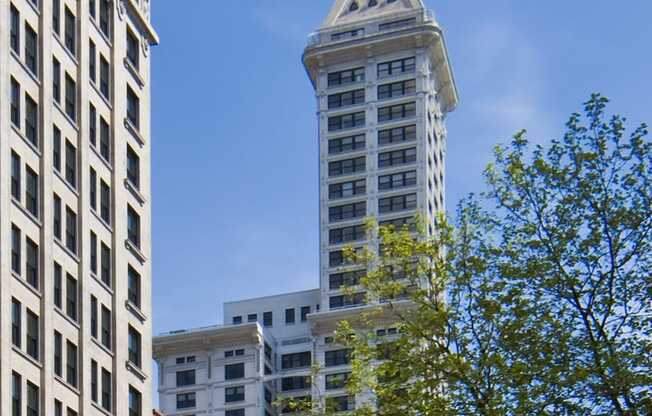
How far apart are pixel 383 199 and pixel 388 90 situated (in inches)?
442

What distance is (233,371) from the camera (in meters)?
156

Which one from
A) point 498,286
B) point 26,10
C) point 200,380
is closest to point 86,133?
point 26,10

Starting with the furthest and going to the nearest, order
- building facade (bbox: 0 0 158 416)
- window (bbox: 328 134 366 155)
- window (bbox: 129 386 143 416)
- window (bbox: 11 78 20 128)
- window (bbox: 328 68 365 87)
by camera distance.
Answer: window (bbox: 328 68 365 87) → window (bbox: 328 134 366 155) → window (bbox: 129 386 143 416) → window (bbox: 11 78 20 128) → building facade (bbox: 0 0 158 416)

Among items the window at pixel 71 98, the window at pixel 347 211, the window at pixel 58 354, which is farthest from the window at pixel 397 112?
the window at pixel 58 354

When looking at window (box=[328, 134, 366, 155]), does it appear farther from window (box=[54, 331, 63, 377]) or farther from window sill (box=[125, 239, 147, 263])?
window (box=[54, 331, 63, 377])

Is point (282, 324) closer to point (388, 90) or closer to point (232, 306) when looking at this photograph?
point (232, 306)

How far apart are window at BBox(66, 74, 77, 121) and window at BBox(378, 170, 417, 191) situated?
284ft

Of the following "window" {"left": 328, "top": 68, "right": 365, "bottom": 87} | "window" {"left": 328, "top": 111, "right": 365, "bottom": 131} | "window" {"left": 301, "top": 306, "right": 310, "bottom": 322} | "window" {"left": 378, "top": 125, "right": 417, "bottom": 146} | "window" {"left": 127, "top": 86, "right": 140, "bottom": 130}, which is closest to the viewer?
"window" {"left": 127, "top": 86, "right": 140, "bottom": 130}

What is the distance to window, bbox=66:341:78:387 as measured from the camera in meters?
60.0

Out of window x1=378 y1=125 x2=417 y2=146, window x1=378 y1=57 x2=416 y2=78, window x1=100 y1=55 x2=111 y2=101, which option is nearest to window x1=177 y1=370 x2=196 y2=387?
window x1=378 y1=125 x2=417 y2=146

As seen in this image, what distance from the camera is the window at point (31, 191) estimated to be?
58106 mm

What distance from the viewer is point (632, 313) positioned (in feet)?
124

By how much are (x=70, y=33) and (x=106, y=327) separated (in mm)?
12632

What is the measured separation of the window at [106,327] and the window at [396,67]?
89.0 metres
